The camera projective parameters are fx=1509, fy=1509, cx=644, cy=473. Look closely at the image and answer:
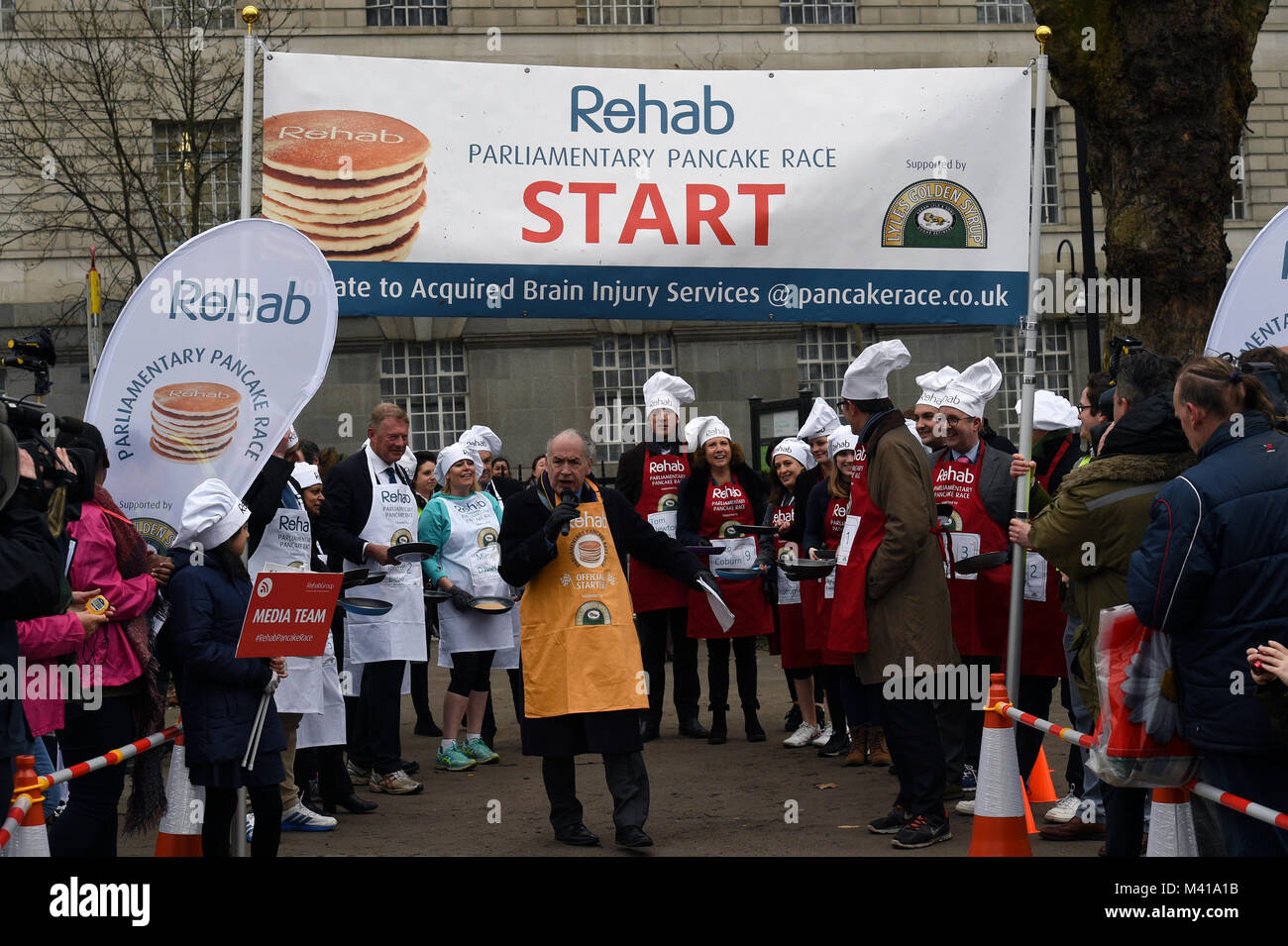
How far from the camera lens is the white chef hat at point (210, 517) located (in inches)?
235

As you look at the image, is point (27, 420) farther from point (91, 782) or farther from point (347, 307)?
point (347, 307)

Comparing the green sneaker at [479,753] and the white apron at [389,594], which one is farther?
the green sneaker at [479,753]

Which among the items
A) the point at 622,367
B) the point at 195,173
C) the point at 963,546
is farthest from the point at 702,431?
the point at 622,367

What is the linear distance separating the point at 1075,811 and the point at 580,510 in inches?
114

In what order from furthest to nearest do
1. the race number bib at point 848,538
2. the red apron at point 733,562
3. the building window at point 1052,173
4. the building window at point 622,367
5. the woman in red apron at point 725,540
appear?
the building window at point 1052,173 < the building window at point 622,367 < the woman in red apron at point 725,540 < the red apron at point 733,562 < the race number bib at point 848,538

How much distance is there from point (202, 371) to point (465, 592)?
393cm

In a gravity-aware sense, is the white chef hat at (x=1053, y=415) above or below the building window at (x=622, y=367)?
below

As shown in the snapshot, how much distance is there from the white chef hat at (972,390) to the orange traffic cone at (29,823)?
5218 mm

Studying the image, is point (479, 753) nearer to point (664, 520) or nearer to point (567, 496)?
point (664, 520)

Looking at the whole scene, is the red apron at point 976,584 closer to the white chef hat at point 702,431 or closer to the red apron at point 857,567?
the red apron at point 857,567

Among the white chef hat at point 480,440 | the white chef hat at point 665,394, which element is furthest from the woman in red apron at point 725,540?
the white chef hat at point 480,440

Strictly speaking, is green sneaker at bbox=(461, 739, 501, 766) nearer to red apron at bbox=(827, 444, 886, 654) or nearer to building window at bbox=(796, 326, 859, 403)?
red apron at bbox=(827, 444, 886, 654)

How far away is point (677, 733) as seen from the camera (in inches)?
461

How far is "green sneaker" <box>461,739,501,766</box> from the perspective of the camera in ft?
34.6
